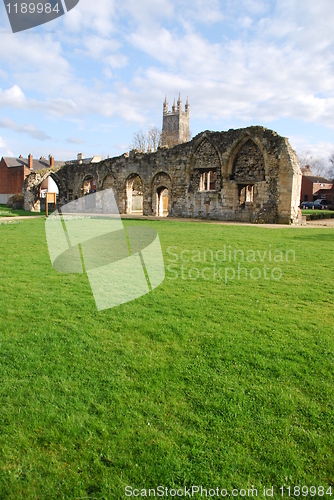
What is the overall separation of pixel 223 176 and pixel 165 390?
21693mm

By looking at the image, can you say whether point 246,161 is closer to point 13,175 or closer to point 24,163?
point 13,175

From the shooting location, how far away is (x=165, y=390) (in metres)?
3.93

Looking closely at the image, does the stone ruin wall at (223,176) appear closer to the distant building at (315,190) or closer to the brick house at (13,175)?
the brick house at (13,175)

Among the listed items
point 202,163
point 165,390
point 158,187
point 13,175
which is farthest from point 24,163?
point 165,390

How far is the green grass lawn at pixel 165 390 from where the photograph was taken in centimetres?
296

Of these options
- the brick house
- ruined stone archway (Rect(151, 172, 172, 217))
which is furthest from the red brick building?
ruined stone archway (Rect(151, 172, 172, 217))

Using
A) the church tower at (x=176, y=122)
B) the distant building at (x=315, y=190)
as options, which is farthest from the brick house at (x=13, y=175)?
the church tower at (x=176, y=122)

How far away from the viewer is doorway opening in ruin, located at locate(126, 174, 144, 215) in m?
31.6

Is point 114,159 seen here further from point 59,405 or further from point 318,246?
point 59,405

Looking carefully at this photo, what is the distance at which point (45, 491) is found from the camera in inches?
110

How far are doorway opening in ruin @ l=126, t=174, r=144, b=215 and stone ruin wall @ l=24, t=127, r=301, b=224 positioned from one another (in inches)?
4.1

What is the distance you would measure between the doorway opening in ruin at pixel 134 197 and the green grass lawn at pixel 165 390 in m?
25.1

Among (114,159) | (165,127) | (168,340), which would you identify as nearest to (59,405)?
(168,340)

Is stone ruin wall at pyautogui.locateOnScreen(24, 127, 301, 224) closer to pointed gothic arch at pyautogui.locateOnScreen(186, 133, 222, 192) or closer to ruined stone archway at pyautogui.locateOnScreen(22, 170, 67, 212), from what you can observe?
pointed gothic arch at pyautogui.locateOnScreen(186, 133, 222, 192)
